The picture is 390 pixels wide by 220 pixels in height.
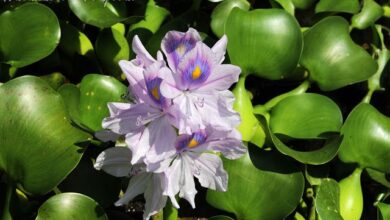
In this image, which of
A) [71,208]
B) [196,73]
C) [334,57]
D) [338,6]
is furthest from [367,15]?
[71,208]

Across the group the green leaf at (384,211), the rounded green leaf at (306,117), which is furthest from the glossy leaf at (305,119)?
the green leaf at (384,211)

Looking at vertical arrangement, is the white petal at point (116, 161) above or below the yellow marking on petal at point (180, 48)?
below

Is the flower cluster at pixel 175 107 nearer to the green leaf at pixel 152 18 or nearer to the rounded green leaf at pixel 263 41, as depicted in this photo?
the rounded green leaf at pixel 263 41

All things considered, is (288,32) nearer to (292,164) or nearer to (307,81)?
(307,81)

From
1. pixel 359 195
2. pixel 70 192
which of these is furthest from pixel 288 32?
pixel 70 192

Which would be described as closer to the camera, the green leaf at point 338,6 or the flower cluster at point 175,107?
the flower cluster at point 175,107
